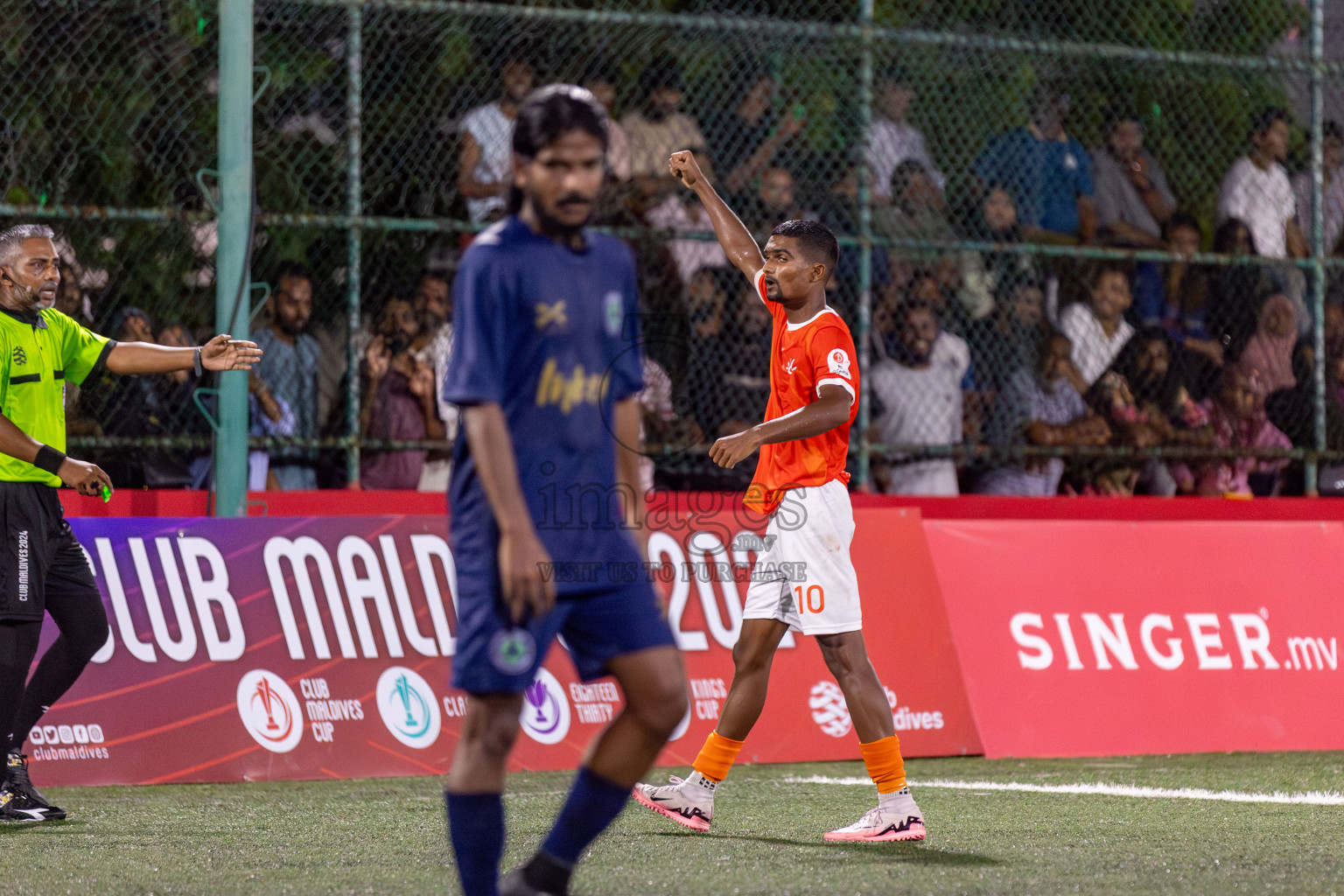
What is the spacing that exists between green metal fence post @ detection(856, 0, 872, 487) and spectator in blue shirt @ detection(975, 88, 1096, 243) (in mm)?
967

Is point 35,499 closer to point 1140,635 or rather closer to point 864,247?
point 864,247

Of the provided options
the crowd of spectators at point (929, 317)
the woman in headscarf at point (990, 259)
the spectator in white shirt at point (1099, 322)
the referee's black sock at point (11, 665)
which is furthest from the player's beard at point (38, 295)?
the spectator in white shirt at point (1099, 322)

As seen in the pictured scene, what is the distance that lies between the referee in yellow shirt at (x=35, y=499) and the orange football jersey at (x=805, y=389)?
193cm

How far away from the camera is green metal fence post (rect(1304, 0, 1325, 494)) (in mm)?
11047

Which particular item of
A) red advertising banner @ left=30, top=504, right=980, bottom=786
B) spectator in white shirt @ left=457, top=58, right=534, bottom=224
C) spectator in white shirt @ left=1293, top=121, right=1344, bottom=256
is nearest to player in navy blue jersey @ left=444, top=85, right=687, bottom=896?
red advertising banner @ left=30, top=504, right=980, bottom=786

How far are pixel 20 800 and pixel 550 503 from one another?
138 inches

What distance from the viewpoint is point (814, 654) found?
883cm

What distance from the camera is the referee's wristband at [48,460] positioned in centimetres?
638

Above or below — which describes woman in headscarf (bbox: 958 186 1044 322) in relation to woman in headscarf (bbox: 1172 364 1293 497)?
above

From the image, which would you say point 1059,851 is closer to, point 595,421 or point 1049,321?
point 595,421

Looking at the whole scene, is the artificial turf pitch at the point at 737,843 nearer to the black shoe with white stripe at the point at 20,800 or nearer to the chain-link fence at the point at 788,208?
the black shoe with white stripe at the point at 20,800

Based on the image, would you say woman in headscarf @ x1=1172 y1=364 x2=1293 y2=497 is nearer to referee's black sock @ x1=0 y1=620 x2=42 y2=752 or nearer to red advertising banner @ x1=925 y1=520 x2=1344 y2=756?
red advertising banner @ x1=925 y1=520 x2=1344 y2=756

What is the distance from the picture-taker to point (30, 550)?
21.3 feet

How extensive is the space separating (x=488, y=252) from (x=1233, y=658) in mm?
6578
